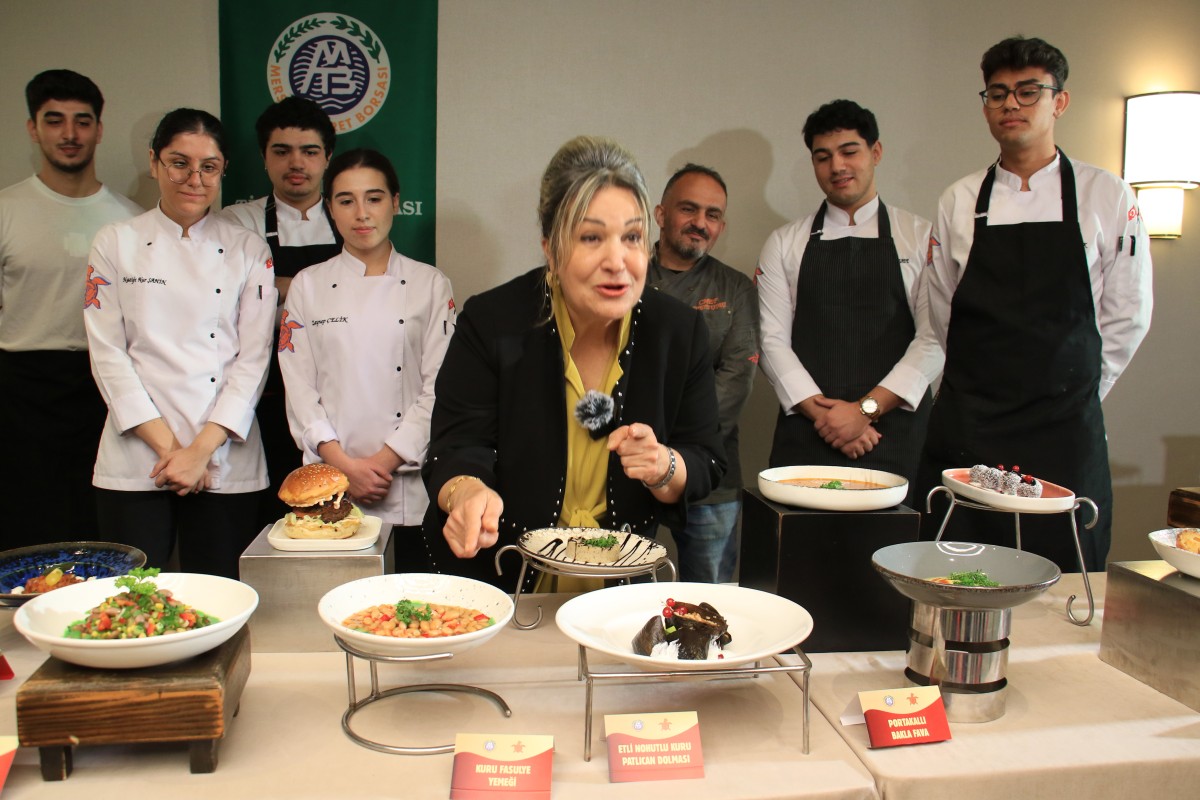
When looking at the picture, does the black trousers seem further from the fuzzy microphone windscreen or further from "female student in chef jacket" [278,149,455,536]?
the fuzzy microphone windscreen

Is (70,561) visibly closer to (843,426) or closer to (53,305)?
(53,305)

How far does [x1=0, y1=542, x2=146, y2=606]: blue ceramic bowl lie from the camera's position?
1.67 m

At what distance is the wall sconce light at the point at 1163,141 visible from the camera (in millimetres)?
3736

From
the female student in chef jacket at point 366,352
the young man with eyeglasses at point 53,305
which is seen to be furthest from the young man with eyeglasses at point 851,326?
the young man with eyeglasses at point 53,305

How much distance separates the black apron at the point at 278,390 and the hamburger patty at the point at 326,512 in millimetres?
1480

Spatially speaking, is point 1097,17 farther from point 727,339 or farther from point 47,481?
point 47,481

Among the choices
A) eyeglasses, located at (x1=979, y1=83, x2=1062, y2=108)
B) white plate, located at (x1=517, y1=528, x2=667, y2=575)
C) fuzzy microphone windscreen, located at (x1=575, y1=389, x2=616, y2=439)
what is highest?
eyeglasses, located at (x1=979, y1=83, x2=1062, y2=108)

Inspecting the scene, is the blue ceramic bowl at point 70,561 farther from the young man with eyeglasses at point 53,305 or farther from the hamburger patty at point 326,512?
the young man with eyeglasses at point 53,305

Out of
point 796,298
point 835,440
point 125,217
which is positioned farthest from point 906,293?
point 125,217

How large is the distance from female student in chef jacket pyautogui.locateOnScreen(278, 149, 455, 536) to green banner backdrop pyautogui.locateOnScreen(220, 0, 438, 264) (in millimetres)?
747

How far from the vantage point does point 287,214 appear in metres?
3.07

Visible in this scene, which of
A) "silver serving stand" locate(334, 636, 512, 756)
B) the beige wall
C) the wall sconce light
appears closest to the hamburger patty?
"silver serving stand" locate(334, 636, 512, 756)

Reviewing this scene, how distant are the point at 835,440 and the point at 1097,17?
2424 millimetres

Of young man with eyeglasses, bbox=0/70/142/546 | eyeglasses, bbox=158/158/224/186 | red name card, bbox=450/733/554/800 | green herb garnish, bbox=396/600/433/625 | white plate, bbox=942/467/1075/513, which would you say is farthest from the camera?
young man with eyeglasses, bbox=0/70/142/546
